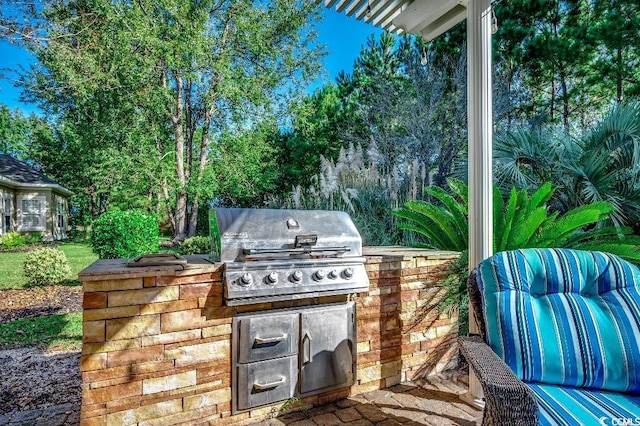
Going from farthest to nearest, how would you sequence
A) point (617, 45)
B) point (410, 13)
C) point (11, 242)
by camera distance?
point (11, 242) → point (617, 45) → point (410, 13)

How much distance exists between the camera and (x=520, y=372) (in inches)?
59.5

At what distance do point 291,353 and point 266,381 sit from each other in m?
0.20

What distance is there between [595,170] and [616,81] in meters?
5.07

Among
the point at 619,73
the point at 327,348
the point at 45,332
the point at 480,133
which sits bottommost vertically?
the point at 45,332

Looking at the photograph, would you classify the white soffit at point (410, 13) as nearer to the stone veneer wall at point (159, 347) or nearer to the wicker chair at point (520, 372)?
the wicker chair at point (520, 372)

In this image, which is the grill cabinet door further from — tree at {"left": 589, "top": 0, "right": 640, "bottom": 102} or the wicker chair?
tree at {"left": 589, "top": 0, "right": 640, "bottom": 102}

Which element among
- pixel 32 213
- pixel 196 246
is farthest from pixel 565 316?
pixel 32 213

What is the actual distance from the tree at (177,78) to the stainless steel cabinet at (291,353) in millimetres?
8003

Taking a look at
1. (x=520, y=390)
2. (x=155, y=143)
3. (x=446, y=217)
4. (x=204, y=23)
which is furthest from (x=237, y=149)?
(x=520, y=390)

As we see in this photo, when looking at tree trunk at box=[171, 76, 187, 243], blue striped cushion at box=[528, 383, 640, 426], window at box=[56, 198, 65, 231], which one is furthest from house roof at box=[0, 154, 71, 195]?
blue striped cushion at box=[528, 383, 640, 426]

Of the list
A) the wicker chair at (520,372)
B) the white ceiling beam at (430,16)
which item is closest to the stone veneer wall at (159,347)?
the wicker chair at (520,372)

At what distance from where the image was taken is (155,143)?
9.65m

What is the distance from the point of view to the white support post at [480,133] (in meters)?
2.30

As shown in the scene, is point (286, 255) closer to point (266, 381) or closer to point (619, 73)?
point (266, 381)
